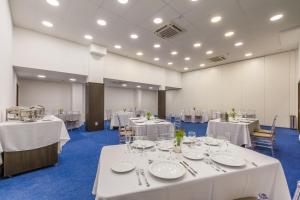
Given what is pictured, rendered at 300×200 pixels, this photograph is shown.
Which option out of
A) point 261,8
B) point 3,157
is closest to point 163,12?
point 261,8

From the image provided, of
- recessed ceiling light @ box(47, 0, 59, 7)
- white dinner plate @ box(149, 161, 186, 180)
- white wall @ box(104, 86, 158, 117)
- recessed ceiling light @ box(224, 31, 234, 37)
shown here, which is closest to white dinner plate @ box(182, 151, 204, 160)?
white dinner plate @ box(149, 161, 186, 180)

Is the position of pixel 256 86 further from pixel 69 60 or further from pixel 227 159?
pixel 69 60

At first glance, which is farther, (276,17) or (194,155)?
(276,17)

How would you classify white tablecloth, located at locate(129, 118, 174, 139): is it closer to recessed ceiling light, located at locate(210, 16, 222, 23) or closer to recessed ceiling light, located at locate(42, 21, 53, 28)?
recessed ceiling light, located at locate(210, 16, 222, 23)

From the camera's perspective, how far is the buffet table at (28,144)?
251cm

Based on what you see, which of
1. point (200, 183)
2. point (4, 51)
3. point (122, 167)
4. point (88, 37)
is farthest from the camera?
point (88, 37)

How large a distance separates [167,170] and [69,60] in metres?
6.18

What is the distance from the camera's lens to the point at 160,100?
10.4 meters

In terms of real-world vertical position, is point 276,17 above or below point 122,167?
above

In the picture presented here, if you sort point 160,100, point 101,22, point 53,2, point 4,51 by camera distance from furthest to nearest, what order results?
point 160,100 < point 101,22 < point 53,2 < point 4,51

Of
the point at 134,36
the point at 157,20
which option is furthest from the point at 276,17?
the point at 134,36

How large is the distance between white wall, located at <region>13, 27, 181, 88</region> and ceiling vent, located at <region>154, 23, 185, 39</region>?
3025mm

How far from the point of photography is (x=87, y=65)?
6.44 m

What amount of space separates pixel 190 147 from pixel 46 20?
5.35 meters
